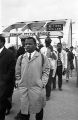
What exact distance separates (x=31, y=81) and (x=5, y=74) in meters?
0.47

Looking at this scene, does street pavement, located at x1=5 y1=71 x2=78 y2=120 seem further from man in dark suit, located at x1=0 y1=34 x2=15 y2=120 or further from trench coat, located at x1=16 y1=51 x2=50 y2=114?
trench coat, located at x1=16 y1=51 x2=50 y2=114

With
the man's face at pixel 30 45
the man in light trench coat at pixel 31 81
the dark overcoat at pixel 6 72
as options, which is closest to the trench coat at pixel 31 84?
the man in light trench coat at pixel 31 81

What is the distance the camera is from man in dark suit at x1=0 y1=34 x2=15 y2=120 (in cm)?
495

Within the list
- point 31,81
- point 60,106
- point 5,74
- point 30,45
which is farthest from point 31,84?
point 60,106

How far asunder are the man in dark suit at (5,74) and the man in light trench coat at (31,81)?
0.15 meters

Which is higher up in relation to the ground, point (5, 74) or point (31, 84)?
point (5, 74)

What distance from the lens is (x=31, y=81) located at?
4855mm

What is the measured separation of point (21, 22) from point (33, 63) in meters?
14.0

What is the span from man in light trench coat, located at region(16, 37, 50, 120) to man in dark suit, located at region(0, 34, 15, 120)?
0.15 meters

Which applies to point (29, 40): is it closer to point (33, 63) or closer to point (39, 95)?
point (33, 63)

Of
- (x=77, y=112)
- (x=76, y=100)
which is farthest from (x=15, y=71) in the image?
(x=76, y=100)

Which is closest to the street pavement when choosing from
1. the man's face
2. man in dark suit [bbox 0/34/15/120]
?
man in dark suit [bbox 0/34/15/120]

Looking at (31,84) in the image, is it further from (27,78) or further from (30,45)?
(30,45)

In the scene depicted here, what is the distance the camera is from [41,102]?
4.98 metres
